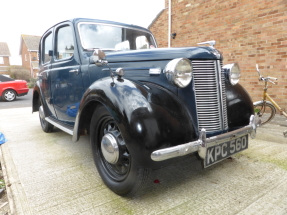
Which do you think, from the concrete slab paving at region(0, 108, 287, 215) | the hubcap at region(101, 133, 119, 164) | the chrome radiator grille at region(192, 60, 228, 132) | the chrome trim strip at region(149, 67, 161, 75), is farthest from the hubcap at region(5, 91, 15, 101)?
the chrome radiator grille at region(192, 60, 228, 132)

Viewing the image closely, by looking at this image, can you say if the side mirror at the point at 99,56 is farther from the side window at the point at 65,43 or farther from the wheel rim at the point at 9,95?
the wheel rim at the point at 9,95

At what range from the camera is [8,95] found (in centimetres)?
1052

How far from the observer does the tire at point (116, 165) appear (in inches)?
66.7

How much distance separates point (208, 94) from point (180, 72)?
1.19 ft

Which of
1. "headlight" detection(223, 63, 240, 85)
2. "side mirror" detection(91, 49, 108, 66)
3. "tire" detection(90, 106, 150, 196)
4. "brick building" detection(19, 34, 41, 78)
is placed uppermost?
"brick building" detection(19, 34, 41, 78)

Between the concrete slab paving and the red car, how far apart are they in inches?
352

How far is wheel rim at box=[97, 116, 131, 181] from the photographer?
1.81 metres

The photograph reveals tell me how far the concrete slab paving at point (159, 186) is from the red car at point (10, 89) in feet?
29.4

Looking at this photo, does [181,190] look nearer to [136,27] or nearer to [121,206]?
[121,206]

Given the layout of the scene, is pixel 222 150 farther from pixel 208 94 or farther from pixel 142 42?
pixel 142 42

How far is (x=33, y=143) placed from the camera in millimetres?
3426

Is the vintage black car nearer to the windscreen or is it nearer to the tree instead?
the windscreen

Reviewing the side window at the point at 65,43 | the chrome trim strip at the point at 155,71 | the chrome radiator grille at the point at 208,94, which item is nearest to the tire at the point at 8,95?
the side window at the point at 65,43

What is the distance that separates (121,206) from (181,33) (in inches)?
225
